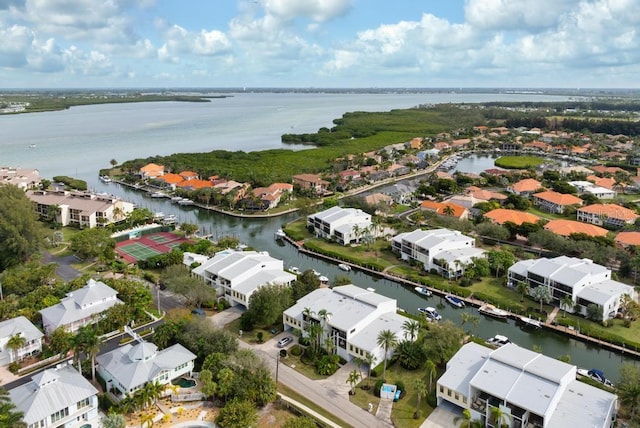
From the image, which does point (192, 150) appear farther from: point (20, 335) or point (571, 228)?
point (20, 335)

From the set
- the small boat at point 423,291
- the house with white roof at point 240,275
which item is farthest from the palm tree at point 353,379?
the small boat at point 423,291

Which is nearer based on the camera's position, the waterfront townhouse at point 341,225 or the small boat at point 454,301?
the small boat at point 454,301

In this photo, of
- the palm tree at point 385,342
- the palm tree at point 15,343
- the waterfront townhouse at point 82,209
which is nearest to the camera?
the palm tree at point 385,342

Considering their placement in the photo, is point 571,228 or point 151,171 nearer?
point 571,228

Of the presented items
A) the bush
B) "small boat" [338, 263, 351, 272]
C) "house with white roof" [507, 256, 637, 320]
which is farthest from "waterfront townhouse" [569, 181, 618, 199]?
the bush

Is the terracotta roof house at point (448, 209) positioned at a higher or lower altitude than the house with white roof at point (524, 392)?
higher

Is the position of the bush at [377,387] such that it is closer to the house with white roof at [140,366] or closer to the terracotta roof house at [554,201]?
the house with white roof at [140,366]

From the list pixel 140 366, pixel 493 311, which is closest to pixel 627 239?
pixel 493 311

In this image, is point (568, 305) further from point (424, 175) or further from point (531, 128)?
point (531, 128)
